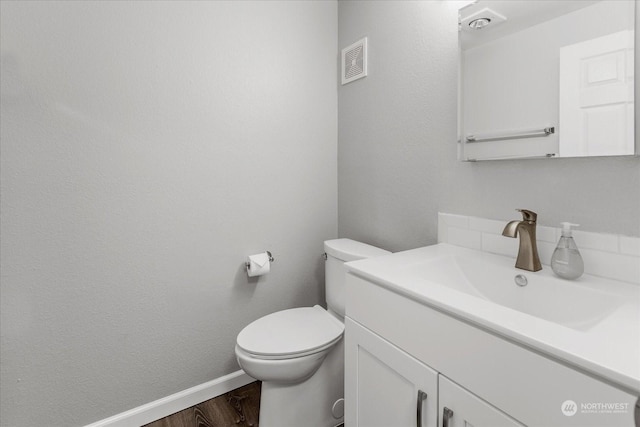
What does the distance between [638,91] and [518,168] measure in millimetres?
331

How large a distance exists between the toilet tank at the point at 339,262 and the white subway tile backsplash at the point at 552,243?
0.35m

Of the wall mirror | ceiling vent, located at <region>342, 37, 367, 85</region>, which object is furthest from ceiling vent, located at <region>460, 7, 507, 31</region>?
ceiling vent, located at <region>342, 37, 367, 85</region>

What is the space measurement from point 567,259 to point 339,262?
910 mm

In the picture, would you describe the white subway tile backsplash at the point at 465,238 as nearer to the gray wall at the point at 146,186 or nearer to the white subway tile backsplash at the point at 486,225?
the white subway tile backsplash at the point at 486,225

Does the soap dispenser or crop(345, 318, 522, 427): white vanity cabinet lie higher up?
the soap dispenser

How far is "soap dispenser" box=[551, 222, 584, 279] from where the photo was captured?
0.83 metres

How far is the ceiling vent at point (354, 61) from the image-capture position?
64.7 inches

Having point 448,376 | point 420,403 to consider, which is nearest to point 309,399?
point 420,403

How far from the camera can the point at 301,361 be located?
122cm

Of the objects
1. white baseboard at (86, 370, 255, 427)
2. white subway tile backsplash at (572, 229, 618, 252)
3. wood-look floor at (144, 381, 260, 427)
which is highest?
white subway tile backsplash at (572, 229, 618, 252)

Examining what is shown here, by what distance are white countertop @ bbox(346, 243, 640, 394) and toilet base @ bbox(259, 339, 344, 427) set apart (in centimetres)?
66

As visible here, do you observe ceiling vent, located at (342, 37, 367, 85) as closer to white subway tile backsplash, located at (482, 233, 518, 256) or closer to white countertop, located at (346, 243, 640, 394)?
white subway tile backsplash, located at (482, 233, 518, 256)

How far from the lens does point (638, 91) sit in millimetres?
788

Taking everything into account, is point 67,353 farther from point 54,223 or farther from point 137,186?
point 137,186
